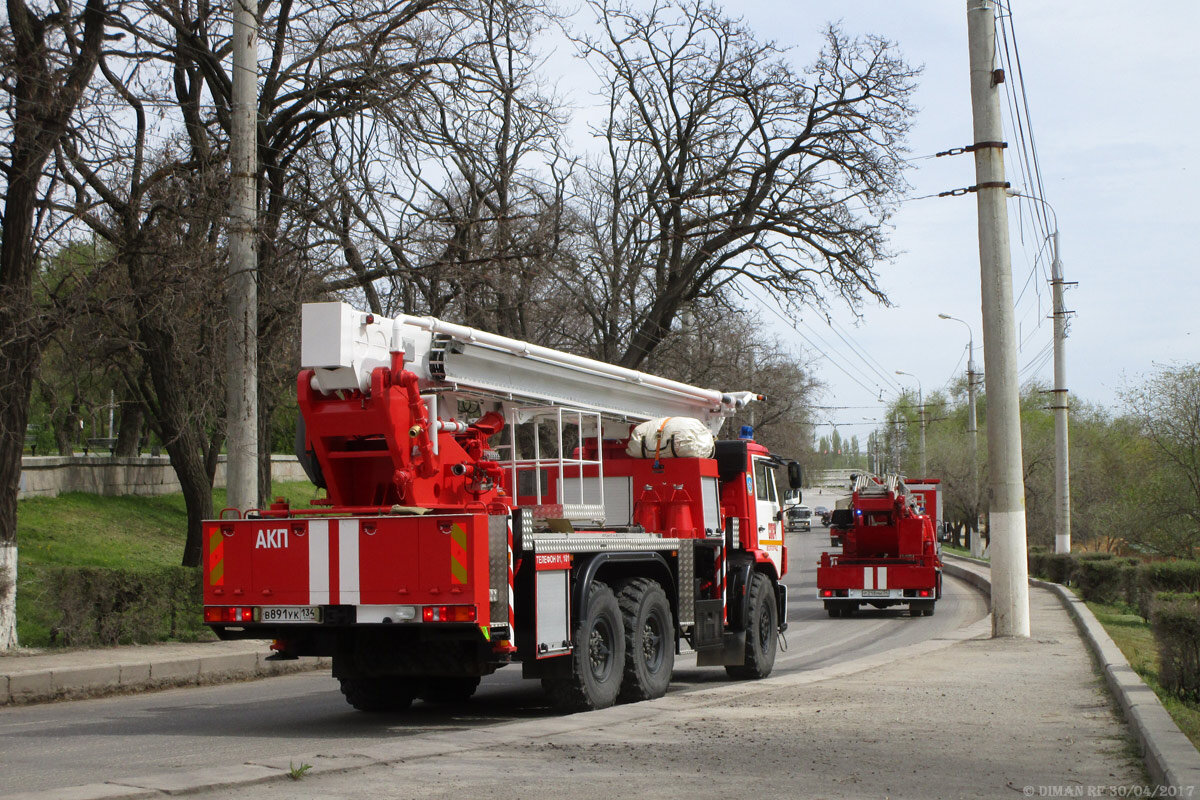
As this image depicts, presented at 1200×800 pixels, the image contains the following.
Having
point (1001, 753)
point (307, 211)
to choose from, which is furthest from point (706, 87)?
point (1001, 753)

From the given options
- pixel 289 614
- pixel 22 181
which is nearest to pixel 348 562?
pixel 289 614

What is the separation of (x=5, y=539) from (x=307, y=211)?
6.08 metres

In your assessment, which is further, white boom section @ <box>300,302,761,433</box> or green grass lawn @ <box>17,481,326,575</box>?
green grass lawn @ <box>17,481,326,575</box>

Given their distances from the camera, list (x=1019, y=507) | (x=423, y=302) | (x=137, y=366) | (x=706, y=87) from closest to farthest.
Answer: (x=1019, y=507) < (x=137, y=366) < (x=423, y=302) < (x=706, y=87)

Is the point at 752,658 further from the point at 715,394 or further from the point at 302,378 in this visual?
the point at 302,378

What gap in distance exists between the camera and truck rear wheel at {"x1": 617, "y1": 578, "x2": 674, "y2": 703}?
11031 millimetres

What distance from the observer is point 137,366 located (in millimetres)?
22016

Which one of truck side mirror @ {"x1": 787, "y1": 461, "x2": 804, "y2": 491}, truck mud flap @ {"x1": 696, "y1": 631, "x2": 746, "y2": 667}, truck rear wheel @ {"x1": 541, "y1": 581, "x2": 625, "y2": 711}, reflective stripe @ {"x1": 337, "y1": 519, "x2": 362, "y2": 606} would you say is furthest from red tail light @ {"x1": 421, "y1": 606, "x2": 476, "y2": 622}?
truck side mirror @ {"x1": 787, "y1": 461, "x2": 804, "y2": 491}

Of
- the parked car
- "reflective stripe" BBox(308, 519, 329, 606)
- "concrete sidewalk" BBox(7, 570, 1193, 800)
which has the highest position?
"reflective stripe" BBox(308, 519, 329, 606)

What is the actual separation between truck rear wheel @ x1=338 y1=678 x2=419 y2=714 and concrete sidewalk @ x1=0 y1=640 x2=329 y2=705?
347cm

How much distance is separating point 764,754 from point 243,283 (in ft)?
33.3

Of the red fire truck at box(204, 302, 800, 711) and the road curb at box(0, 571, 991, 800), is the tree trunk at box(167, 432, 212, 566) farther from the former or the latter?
the road curb at box(0, 571, 991, 800)

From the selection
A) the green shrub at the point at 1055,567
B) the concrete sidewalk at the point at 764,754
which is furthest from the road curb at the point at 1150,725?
the green shrub at the point at 1055,567

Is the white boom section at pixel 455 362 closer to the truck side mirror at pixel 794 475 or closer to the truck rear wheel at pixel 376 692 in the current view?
the truck side mirror at pixel 794 475
